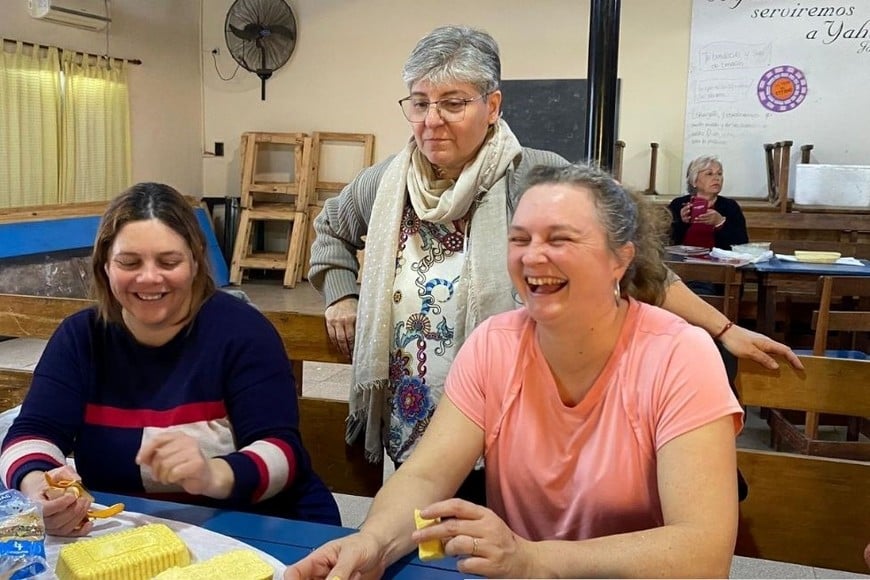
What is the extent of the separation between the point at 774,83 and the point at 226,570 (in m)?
6.22

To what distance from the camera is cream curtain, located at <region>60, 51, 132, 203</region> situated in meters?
6.25

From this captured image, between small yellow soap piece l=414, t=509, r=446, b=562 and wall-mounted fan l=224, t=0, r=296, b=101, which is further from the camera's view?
wall-mounted fan l=224, t=0, r=296, b=101

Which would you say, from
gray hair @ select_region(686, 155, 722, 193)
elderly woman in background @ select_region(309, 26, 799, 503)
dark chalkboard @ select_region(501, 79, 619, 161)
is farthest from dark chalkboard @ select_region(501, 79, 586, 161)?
elderly woman in background @ select_region(309, 26, 799, 503)

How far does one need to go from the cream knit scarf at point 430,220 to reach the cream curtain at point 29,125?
5035 millimetres

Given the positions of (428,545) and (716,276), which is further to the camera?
(716,276)

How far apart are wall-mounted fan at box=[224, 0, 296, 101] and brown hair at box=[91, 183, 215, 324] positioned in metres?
6.38

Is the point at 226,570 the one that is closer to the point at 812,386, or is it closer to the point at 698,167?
the point at 812,386

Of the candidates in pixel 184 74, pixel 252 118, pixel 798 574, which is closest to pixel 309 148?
pixel 252 118

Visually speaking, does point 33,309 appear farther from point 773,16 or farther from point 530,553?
point 773,16

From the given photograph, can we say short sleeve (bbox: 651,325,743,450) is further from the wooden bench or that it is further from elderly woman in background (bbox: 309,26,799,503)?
the wooden bench

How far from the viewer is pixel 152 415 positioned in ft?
4.71

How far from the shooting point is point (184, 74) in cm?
771

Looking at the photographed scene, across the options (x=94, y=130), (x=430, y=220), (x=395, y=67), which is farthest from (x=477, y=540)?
(x=395, y=67)

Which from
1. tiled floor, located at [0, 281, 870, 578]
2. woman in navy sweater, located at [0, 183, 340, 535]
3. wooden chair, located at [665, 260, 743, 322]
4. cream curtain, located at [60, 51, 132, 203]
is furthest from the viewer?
cream curtain, located at [60, 51, 132, 203]
